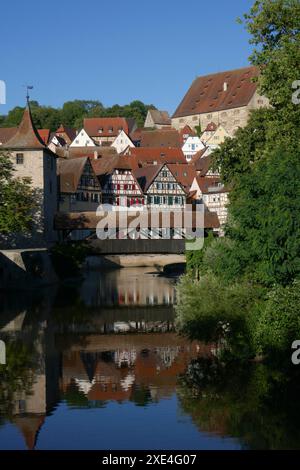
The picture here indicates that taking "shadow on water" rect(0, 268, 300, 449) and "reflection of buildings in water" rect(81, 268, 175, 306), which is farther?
"reflection of buildings in water" rect(81, 268, 175, 306)

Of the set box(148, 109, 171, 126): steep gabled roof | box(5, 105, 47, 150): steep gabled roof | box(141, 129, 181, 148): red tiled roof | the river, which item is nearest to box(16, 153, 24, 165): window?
box(5, 105, 47, 150): steep gabled roof

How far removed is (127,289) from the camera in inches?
1845

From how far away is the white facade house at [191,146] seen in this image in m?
103

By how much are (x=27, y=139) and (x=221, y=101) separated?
61.7 metres

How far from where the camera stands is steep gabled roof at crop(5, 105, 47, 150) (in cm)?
5578

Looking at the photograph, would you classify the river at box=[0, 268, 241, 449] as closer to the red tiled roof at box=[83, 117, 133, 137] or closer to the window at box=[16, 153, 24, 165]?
the window at box=[16, 153, 24, 165]

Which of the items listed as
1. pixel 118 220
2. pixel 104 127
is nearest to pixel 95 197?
pixel 118 220

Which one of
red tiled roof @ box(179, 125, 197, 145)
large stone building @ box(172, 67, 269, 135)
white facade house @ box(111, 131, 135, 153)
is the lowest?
white facade house @ box(111, 131, 135, 153)

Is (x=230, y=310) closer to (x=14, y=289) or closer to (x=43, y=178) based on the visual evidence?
(x=14, y=289)

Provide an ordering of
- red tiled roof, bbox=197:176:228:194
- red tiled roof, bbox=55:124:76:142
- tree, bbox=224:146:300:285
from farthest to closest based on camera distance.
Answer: red tiled roof, bbox=55:124:76:142 < red tiled roof, bbox=197:176:228:194 < tree, bbox=224:146:300:285

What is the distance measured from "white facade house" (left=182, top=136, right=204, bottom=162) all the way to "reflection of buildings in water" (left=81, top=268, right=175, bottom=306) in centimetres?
4401

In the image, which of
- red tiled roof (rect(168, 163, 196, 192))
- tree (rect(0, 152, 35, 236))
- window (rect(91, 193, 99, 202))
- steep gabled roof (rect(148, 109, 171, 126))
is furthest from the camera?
steep gabled roof (rect(148, 109, 171, 126))

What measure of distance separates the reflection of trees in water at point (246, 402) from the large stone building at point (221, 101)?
88835 mm

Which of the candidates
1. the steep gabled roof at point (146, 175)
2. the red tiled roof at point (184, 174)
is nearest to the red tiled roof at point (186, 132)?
the red tiled roof at point (184, 174)
